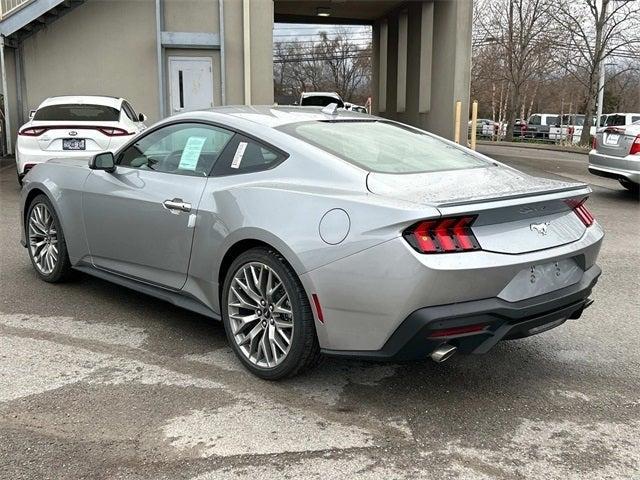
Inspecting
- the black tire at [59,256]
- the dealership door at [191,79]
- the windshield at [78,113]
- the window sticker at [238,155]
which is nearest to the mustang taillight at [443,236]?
the window sticker at [238,155]

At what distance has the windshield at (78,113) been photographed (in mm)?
9469

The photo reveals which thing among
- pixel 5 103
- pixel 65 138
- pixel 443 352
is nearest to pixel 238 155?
pixel 443 352

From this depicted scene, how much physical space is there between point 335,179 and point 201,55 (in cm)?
1273

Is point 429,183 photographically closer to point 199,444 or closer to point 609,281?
point 199,444

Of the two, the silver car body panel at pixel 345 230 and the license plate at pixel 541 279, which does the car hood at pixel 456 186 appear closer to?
the silver car body panel at pixel 345 230

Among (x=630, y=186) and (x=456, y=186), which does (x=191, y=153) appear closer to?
(x=456, y=186)

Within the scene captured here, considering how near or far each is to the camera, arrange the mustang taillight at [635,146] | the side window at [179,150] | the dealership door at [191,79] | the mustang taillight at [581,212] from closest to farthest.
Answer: the mustang taillight at [581,212], the side window at [179,150], the mustang taillight at [635,146], the dealership door at [191,79]

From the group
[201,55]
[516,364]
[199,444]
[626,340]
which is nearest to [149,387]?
[199,444]

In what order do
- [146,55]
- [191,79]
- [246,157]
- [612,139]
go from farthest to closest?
[191,79]
[146,55]
[612,139]
[246,157]

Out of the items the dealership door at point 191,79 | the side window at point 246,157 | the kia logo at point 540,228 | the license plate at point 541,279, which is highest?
the dealership door at point 191,79

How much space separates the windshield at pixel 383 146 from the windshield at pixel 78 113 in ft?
20.6

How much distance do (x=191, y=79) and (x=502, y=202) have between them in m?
13.2

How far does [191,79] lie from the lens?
1516 cm

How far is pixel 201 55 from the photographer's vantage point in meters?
15.1
